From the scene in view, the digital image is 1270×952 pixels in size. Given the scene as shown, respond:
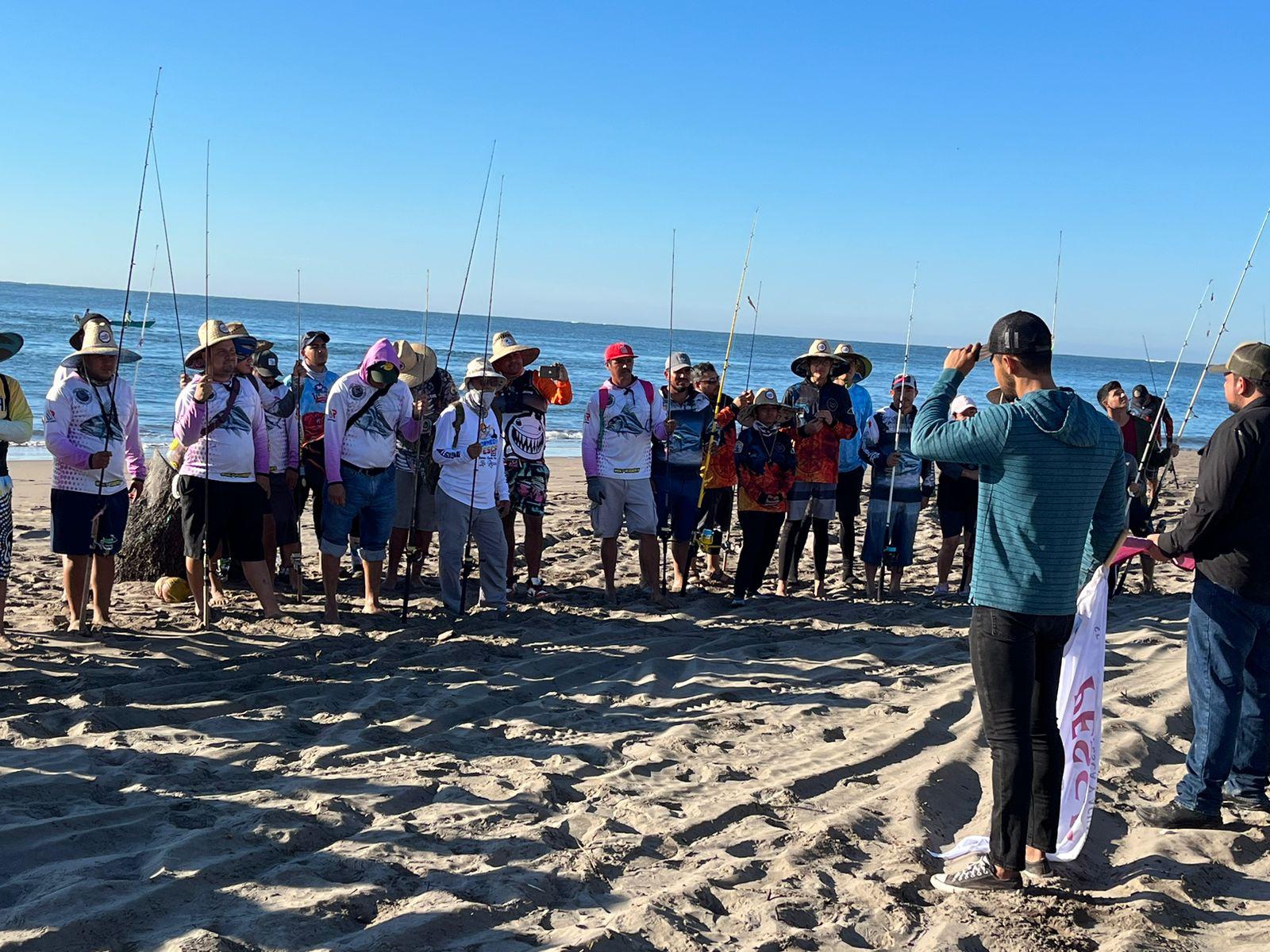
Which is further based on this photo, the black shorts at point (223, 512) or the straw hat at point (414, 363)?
the straw hat at point (414, 363)

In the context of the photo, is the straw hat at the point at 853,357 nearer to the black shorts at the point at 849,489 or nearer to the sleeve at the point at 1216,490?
the black shorts at the point at 849,489

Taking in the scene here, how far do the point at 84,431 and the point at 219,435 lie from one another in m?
0.72

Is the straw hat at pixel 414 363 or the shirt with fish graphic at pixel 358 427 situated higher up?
the straw hat at pixel 414 363

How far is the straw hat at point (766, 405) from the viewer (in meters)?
8.13

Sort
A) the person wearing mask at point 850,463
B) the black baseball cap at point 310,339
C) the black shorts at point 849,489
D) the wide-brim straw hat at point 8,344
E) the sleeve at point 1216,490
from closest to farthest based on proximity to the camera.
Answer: the sleeve at point 1216,490 → the wide-brim straw hat at point 8,344 → the black baseball cap at point 310,339 → the person wearing mask at point 850,463 → the black shorts at point 849,489

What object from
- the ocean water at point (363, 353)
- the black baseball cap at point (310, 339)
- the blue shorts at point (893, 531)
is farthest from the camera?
the ocean water at point (363, 353)

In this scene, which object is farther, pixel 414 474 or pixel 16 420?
pixel 414 474

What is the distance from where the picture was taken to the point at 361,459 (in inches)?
277

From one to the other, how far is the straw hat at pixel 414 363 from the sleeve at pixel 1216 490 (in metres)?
5.42

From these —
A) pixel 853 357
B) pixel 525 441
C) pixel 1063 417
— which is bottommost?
pixel 525 441

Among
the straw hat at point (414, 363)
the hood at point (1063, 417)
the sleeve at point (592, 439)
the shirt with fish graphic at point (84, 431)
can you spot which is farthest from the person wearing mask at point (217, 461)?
the hood at point (1063, 417)

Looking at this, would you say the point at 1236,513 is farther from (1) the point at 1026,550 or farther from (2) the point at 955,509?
(2) the point at 955,509

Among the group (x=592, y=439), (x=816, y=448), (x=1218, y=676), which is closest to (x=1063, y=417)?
(x=1218, y=676)

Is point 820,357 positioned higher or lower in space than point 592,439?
higher
